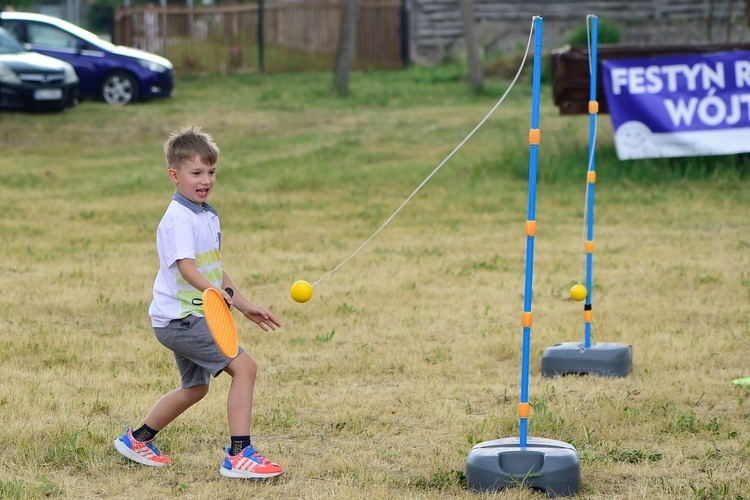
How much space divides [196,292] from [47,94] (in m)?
14.9

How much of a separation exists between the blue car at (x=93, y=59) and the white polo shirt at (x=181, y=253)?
1687cm

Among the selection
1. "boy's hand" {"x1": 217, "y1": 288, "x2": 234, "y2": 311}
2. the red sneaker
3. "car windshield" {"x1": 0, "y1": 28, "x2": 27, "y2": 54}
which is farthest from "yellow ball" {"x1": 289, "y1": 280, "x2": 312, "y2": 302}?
"car windshield" {"x1": 0, "y1": 28, "x2": 27, "y2": 54}

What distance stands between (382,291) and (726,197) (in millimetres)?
5600

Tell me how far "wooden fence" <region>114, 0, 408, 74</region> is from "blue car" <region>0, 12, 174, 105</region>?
5.99 meters

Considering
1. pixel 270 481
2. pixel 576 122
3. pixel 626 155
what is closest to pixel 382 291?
pixel 270 481

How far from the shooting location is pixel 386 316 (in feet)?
25.0

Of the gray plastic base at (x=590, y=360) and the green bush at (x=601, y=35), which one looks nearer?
the gray plastic base at (x=590, y=360)

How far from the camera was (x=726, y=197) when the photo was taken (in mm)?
12367

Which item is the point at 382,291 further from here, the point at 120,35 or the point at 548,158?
the point at 120,35

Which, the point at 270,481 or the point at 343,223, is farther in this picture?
the point at 343,223

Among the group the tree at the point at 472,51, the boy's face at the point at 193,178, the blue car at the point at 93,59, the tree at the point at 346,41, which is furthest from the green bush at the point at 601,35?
the boy's face at the point at 193,178

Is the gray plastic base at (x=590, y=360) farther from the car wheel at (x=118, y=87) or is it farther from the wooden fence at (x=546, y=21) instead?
the wooden fence at (x=546, y=21)

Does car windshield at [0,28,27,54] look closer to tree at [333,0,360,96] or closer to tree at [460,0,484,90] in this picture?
tree at [333,0,360,96]

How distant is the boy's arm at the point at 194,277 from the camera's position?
4.38 meters
